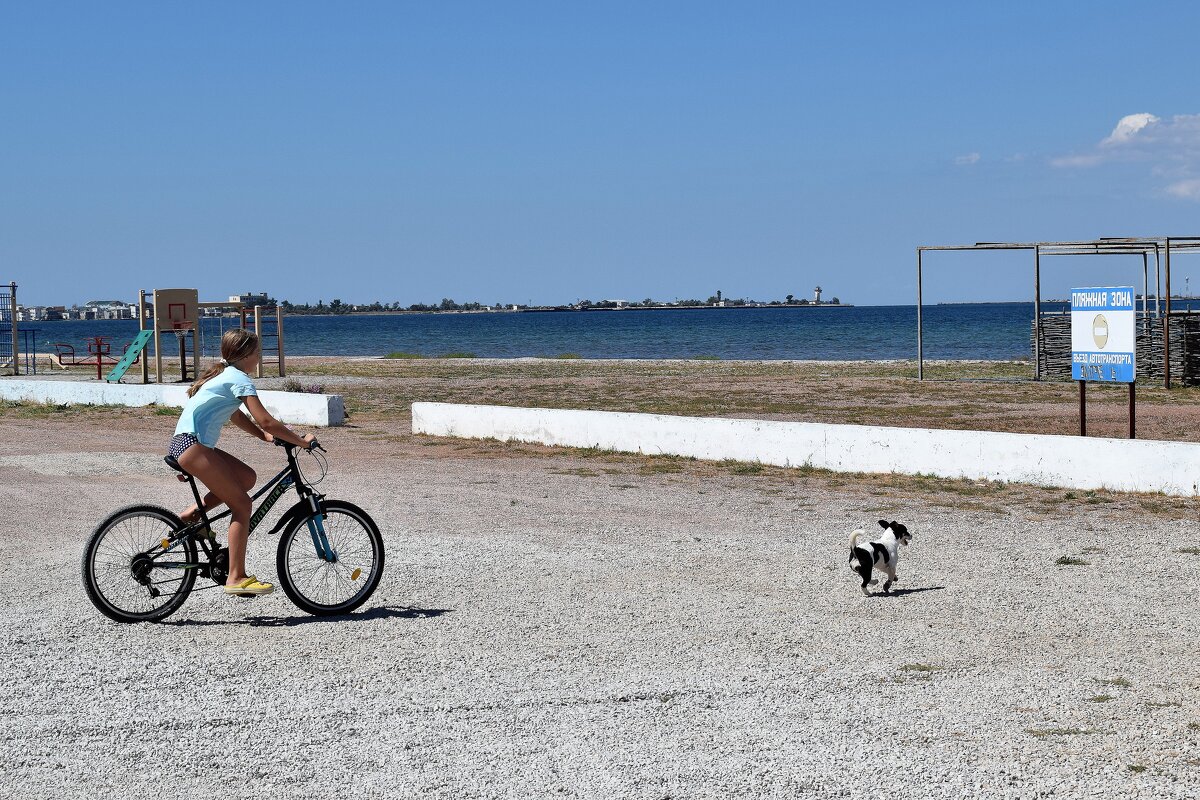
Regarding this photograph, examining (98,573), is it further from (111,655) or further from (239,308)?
(239,308)

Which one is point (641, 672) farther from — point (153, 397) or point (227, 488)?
point (153, 397)

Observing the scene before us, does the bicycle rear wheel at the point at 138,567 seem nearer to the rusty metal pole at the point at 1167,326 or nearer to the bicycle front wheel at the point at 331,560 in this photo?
the bicycle front wheel at the point at 331,560

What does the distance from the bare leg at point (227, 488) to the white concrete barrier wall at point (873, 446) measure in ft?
26.3

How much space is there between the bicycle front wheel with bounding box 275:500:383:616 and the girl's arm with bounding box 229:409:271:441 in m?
0.56

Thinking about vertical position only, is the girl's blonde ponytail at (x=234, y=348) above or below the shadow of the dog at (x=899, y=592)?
above

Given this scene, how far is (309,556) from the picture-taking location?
7086mm

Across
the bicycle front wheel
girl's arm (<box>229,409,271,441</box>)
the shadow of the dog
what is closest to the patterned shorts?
girl's arm (<box>229,409,271,441</box>)

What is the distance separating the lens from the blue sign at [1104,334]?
1348cm

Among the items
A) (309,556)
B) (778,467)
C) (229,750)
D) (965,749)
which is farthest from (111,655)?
(778,467)

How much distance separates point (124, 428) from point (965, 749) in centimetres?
1787

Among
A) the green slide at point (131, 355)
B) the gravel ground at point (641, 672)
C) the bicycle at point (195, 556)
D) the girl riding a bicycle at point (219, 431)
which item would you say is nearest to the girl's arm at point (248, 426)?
the girl riding a bicycle at point (219, 431)

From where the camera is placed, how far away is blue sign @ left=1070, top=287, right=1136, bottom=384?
44.2 feet

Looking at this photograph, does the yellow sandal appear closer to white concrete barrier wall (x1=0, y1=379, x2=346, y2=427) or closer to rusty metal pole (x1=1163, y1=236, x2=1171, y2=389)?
white concrete barrier wall (x1=0, y1=379, x2=346, y2=427)

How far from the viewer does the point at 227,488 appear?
6648 millimetres
